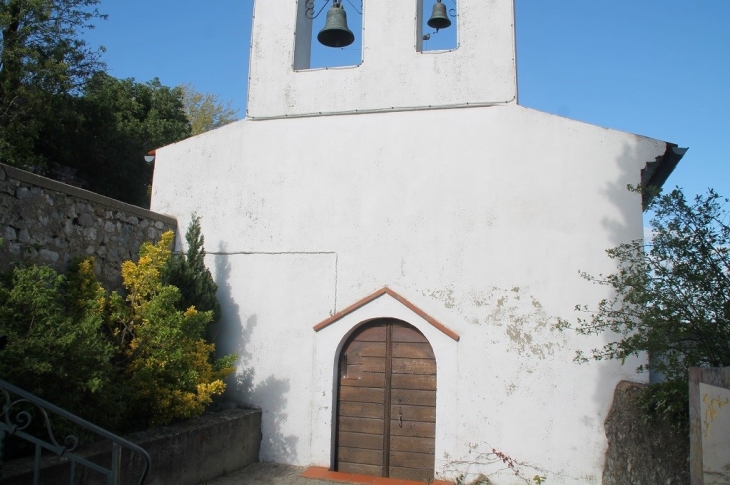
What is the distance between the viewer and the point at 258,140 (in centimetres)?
866

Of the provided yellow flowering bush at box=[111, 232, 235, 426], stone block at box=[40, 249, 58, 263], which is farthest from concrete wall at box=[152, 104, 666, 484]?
stone block at box=[40, 249, 58, 263]

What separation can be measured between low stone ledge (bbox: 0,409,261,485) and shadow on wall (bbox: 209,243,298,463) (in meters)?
0.17

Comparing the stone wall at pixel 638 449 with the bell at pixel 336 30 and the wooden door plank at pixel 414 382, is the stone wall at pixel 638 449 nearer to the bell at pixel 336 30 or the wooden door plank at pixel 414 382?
the wooden door plank at pixel 414 382

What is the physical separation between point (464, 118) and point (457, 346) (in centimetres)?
295

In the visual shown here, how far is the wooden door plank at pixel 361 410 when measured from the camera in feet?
25.2

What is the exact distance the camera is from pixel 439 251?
7723 millimetres

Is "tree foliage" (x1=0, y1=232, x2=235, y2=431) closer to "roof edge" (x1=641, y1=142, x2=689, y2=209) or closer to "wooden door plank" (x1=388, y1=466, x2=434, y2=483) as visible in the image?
"wooden door plank" (x1=388, y1=466, x2=434, y2=483)

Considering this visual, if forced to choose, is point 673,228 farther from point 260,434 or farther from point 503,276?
point 260,434

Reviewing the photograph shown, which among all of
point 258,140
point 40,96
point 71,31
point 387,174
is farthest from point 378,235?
point 71,31

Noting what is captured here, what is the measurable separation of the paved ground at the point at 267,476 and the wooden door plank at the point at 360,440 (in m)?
0.58

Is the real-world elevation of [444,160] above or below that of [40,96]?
below

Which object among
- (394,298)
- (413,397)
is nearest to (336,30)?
(394,298)

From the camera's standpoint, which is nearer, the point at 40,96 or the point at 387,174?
the point at 387,174

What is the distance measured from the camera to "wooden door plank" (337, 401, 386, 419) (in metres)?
7.68
